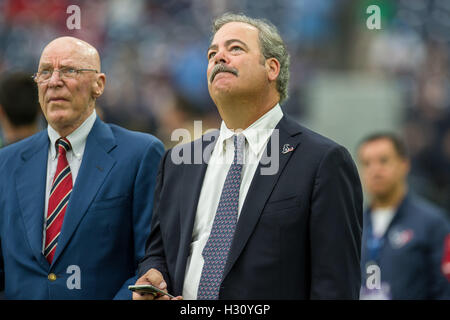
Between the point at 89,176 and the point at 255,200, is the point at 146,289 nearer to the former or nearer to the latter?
the point at 255,200

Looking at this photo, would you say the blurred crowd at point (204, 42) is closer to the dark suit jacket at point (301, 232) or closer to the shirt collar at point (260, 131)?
the shirt collar at point (260, 131)

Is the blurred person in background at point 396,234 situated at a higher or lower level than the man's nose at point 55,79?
lower

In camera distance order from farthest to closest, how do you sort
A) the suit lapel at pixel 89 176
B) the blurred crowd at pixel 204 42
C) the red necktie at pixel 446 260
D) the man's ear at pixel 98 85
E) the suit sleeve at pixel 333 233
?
the blurred crowd at pixel 204 42, the red necktie at pixel 446 260, the man's ear at pixel 98 85, the suit lapel at pixel 89 176, the suit sleeve at pixel 333 233

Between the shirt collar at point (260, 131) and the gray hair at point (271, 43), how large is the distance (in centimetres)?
12

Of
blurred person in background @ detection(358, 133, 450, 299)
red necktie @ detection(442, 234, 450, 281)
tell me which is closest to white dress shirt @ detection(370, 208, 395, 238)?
blurred person in background @ detection(358, 133, 450, 299)

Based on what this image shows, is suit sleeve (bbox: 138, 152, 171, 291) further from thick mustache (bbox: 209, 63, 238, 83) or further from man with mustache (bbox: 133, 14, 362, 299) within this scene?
thick mustache (bbox: 209, 63, 238, 83)

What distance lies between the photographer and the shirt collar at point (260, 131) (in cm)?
327

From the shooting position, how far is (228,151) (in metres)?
3.36

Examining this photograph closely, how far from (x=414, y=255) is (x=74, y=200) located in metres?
2.50

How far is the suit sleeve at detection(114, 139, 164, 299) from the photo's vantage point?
350 centimetres

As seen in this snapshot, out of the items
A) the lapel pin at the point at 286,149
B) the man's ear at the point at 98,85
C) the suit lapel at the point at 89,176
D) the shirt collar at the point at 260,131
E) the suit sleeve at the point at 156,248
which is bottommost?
the suit sleeve at the point at 156,248

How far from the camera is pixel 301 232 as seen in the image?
304cm

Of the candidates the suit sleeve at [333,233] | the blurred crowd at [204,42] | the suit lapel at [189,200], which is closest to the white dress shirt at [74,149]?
the suit lapel at [189,200]

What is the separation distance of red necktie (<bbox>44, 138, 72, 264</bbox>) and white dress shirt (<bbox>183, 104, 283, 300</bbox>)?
0.59 m
